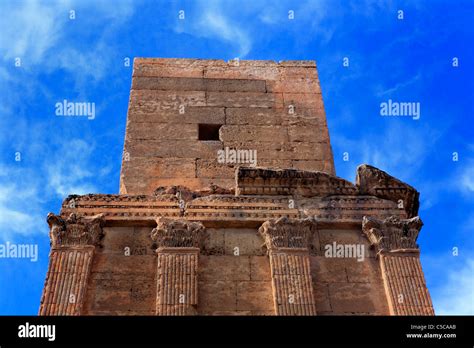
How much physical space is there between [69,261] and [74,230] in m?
0.63

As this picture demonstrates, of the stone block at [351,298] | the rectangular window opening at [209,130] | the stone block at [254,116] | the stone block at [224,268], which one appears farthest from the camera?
the stone block at [254,116]

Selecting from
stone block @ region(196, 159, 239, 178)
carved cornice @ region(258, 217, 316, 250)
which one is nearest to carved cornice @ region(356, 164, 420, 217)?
carved cornice @ region(258, 217, 316, 250)

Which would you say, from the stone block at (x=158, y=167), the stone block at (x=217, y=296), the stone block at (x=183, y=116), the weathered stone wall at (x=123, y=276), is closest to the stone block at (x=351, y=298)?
the stone block at (x=217, y=296)

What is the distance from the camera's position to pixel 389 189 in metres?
13.3

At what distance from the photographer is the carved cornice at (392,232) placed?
39.5ft

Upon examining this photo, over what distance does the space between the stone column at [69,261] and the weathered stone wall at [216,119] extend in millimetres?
1892

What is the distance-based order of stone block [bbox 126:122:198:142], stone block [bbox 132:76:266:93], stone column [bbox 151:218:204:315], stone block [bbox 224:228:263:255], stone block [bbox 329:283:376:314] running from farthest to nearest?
stone block [bbox 132:76:266:93] < stone block [bbox 126:122:198:142] < stone block [bbox 224:228:263:255] < stone block [bbox 329:283:376:314] < stone column [bbox 151:218:204:315]

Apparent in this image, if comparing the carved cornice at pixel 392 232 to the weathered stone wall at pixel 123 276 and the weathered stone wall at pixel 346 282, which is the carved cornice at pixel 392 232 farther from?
the weathered stone wall at pixel 123 276

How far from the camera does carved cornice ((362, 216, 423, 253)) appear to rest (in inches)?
474

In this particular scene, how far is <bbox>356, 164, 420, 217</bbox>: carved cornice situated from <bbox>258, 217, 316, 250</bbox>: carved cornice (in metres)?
1.53

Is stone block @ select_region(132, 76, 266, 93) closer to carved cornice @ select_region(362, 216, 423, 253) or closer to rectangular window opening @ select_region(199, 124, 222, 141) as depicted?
rectangular window opening @ select_region(199, 124, 222, 141)

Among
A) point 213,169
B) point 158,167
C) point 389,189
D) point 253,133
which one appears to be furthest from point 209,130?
point 389,189

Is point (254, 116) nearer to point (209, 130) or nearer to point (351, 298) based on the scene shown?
point (209, 130)
